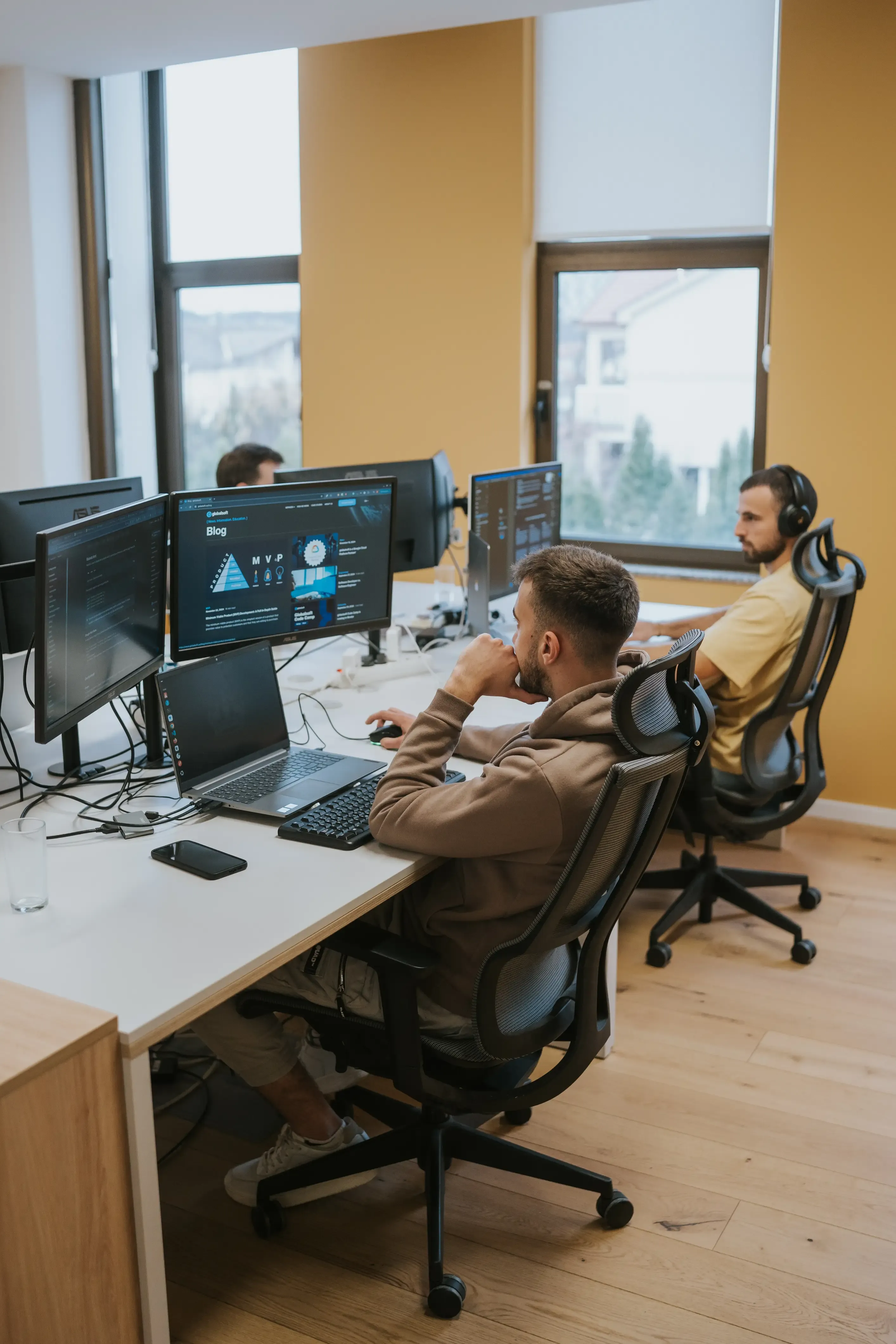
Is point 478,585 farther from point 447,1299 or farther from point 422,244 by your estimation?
point 447,1299

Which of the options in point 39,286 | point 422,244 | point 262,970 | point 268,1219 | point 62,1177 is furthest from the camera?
point 39,286

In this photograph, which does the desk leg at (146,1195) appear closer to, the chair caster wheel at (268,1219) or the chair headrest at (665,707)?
the chair caster wheel at (268,1219)

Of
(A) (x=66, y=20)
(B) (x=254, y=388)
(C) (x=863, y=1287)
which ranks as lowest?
(C) (x=863, y=1287)

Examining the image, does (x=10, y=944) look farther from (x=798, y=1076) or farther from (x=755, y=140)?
(x=755, y=140)

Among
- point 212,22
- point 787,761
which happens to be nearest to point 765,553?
point 787,761

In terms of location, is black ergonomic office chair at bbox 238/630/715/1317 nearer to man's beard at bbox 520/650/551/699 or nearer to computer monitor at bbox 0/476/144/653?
man's beard at bbox 520/650/551/699

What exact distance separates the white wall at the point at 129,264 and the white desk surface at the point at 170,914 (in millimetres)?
3489

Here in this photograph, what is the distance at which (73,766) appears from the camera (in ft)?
7.54

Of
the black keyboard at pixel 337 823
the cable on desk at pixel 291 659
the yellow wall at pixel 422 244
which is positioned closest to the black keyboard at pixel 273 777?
the black keyboard at pixel 337 823

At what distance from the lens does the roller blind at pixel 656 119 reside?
3971mm

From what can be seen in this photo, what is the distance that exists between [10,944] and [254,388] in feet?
13.2

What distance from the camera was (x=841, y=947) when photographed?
315cm

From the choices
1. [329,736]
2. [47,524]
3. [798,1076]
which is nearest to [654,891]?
[798,1076]

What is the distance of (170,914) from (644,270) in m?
3.39
